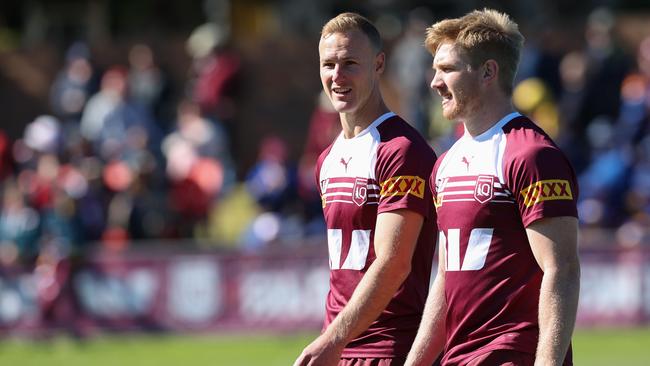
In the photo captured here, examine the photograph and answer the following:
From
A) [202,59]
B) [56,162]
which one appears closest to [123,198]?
[56,162]

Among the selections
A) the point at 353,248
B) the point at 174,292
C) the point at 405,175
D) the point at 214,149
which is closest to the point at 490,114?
the point at 405,175

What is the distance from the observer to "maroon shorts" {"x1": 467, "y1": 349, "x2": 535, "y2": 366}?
5.45 meters

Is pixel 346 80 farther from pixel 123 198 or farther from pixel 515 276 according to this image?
pixel 123 198

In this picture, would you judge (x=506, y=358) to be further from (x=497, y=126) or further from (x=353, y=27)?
(x=353, y=27)

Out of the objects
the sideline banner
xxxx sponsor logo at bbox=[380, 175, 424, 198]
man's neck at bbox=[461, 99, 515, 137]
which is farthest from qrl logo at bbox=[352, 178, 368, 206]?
the sideline banner

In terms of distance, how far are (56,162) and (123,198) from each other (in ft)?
4.49

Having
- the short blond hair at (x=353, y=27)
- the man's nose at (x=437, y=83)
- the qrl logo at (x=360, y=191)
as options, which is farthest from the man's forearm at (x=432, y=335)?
the short blond hair at (x=353, y=27)

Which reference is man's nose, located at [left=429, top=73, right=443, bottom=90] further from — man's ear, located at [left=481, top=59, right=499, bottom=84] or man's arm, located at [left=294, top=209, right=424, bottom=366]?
man's arm, located at [left=294, top=209, right=424, bottom=366]

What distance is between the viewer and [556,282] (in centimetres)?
520

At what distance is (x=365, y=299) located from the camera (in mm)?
5934

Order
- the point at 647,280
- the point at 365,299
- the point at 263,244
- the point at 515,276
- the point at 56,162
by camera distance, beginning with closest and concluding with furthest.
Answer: the point at 515,276, the point at 365,299, the point at 647,280, the point at 263,244, the point at 56,162

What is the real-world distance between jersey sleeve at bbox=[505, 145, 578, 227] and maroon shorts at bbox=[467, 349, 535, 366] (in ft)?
1.75

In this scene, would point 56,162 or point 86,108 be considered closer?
point 56,162

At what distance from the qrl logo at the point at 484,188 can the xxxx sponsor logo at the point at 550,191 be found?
0.24m
